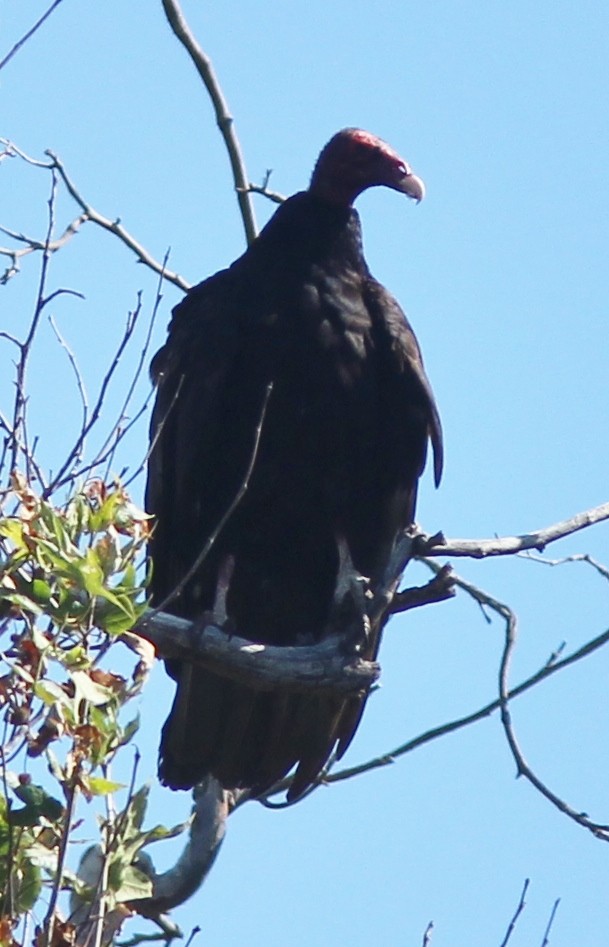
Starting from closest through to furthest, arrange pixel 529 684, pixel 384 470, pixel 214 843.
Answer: pixel 214 843, pixel 529 684, pixel 384 470

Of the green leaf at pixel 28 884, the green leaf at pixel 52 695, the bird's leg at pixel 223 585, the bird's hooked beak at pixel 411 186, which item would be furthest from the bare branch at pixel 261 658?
the bird's hooked beak at pixel 411 186

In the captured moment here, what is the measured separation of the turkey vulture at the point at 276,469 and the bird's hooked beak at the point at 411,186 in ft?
1.52

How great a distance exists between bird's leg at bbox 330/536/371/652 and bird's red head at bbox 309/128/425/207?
1124 mm

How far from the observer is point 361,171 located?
490cm

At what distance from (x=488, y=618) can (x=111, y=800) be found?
1.57 meters

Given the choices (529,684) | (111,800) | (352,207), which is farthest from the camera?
(352,207)

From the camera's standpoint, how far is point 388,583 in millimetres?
3682

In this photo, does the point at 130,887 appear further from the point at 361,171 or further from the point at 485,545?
the point at 361,171

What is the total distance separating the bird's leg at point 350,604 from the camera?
3756mm

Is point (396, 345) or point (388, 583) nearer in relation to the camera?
point (388, 583)

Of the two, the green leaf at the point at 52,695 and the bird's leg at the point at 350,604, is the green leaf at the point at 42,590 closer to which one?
the green leaf at the point at 52,695

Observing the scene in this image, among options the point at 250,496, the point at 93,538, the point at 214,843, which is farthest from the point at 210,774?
the point at 93,538

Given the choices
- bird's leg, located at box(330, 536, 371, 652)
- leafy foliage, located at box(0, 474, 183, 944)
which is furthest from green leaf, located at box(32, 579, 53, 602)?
bird's leg, located at box(330, 536, 371, 652)

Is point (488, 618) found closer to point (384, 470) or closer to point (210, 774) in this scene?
point (384, 470)
